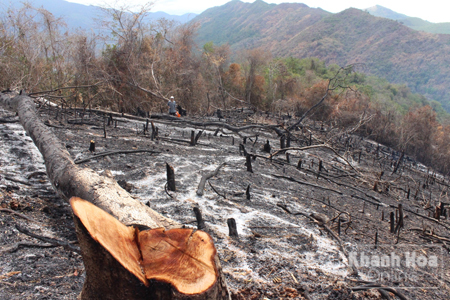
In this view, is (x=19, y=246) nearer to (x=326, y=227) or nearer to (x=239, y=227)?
(x=239, y=227)

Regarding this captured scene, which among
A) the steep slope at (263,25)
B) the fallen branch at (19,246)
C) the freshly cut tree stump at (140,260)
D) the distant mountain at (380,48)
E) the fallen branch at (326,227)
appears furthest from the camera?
the steep slope at (263,25)

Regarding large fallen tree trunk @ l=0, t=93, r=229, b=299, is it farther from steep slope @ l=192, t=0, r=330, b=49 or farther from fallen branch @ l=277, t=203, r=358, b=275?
steep slope @ l=192, t=0, r=330, b=49

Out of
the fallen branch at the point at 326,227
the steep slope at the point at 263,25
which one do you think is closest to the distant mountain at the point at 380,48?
the steep slope at the point at 263,25

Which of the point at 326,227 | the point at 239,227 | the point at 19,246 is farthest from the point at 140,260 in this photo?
the point at 326,227

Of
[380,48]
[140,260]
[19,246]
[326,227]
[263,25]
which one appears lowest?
[326,227]

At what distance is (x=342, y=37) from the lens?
111625 mm

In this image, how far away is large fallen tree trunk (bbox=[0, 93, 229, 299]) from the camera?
119 centimetres

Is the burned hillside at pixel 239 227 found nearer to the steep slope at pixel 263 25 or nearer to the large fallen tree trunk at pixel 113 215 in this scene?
the large fallen tree trunk at pixel 113 215

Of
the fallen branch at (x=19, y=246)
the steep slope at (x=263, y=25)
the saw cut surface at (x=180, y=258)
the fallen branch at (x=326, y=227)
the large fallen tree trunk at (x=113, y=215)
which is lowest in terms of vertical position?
the fallen branch at (x=326, y=227)

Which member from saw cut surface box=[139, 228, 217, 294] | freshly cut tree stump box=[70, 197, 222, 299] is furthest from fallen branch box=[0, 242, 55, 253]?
saw cut surface box=[139, 228, 217, 294]

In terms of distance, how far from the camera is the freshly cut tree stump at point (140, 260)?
3.90 feet

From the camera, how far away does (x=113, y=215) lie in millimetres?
2014

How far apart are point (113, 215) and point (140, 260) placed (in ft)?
2.68

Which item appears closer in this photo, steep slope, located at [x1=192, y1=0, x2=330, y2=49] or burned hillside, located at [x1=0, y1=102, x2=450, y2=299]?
burned hillside, located at [x1=0, y1=102, x2=450, y2=299]
